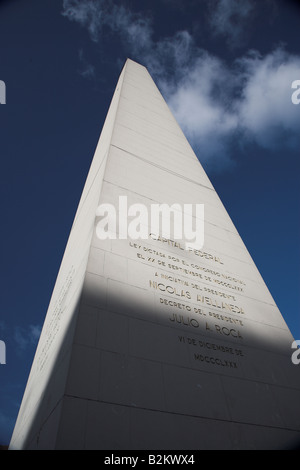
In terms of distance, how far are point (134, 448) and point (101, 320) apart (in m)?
1.67

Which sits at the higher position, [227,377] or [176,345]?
[176,345]

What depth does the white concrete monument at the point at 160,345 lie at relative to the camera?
388 centimetres

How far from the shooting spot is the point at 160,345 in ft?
16.0

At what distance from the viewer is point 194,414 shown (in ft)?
14.1

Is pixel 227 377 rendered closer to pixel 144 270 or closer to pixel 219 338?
pixel 219 338

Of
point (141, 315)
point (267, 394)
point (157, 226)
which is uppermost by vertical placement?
point (157, 226)

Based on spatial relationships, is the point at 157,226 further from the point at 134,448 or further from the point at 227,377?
the point at 134,448

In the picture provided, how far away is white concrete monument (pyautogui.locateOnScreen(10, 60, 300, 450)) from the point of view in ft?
12.7

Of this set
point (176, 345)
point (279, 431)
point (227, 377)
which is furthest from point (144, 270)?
point (279, 431)
